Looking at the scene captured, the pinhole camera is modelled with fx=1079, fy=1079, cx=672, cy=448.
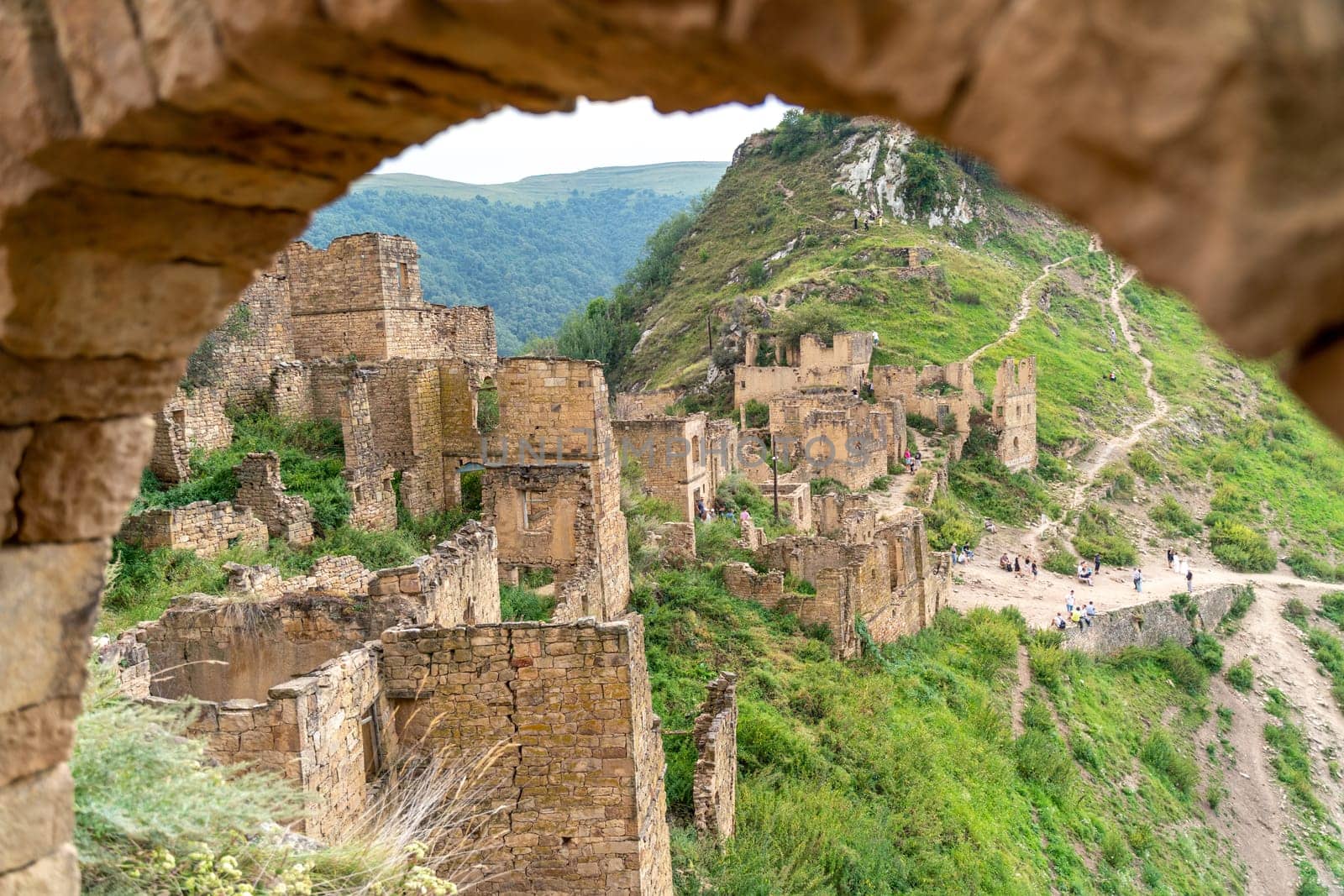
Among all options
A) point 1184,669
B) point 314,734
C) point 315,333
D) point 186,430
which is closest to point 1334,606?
point 1184,669

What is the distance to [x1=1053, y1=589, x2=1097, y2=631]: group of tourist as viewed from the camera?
87.3ft

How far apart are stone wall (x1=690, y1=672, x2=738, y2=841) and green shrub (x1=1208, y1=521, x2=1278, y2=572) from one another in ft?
99.8

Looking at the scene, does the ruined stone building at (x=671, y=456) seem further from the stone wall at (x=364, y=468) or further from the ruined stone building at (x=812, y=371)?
the ruined stone building at (x=812, y=371)

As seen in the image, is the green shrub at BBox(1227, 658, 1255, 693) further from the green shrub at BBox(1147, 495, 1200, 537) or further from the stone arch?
the stone arch

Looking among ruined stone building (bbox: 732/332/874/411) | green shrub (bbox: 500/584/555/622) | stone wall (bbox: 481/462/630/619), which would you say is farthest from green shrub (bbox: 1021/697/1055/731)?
ruined stone building (bbox: 732/332/874/411)

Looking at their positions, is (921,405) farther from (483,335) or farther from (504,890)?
(504,890)

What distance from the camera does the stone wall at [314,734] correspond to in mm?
5988

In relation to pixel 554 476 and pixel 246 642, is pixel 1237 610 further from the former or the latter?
pixel 246 642

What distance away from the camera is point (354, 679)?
6625mm

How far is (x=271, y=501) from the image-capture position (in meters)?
15.4

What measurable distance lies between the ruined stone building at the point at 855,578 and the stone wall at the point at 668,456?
2.78 metres

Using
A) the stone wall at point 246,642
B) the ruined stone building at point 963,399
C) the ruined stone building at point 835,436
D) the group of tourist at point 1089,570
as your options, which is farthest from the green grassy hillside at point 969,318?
the stone wall at point 246,642

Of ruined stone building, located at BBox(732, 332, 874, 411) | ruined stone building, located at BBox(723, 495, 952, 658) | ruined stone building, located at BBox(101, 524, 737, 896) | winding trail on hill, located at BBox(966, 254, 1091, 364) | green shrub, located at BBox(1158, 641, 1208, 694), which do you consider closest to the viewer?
ruined stone building, located at BBox(101, 524, 737, 896)

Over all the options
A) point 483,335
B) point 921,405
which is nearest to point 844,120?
point 921,405
